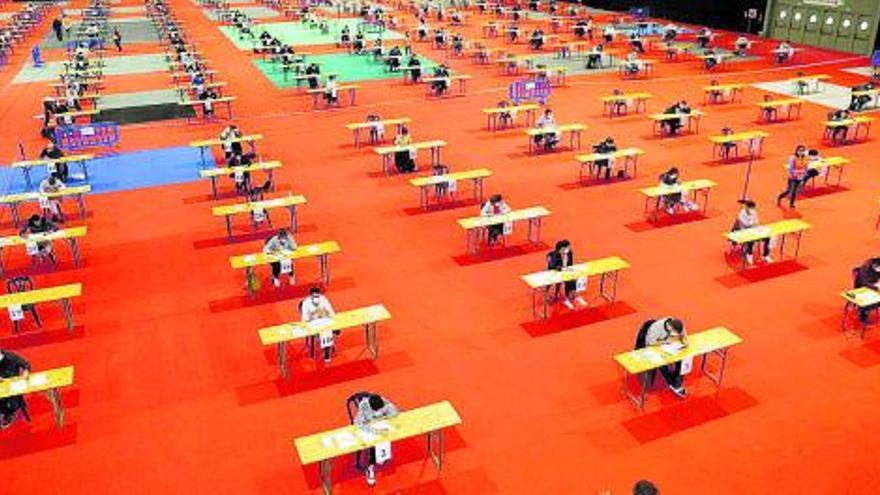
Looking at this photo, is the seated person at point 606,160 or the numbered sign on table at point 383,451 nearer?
the numbered sign on table at point 383,451

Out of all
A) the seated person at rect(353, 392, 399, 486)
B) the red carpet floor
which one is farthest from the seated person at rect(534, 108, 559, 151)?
the seated person at rect(353, 392, 399, 486)

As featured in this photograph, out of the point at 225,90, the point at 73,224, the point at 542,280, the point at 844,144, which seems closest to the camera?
the point at 542,280

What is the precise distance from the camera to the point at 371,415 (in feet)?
36.6

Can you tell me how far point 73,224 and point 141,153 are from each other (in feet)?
26.3

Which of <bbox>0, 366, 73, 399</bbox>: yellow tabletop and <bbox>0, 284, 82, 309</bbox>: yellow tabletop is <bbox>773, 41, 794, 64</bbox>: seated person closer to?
<bbox>0, 284, 82, 309</bbox>: yellow tabletop

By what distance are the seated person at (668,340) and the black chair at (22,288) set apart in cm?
1289

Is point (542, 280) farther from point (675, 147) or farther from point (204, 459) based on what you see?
point (675, 147)

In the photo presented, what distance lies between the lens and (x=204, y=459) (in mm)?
11977

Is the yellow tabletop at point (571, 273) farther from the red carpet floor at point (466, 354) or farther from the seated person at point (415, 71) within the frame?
the seated person at point (415, 71)

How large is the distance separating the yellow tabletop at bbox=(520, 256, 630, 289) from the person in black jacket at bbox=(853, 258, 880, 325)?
474 cm

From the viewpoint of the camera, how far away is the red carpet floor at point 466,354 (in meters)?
11.6

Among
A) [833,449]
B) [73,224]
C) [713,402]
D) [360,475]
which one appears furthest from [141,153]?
[833,449]

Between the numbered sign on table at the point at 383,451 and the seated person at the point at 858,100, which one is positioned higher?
the seated person at the point at 858,100

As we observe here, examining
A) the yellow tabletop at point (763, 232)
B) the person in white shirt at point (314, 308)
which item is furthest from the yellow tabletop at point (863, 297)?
the person in white shirt at point (314, 308)
